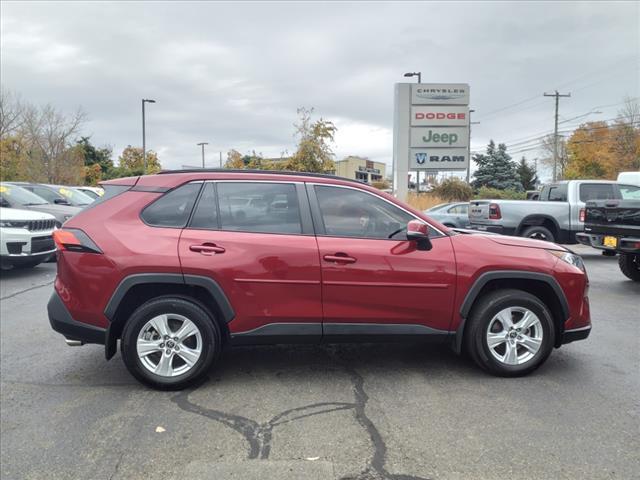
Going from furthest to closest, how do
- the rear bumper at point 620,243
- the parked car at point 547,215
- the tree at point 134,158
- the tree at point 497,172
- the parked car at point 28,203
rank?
the tree at point 134,158 → the tree at point 497,172 → the parked car at point 547,215 → the parked car at point 28,203 → the rear bumper at point 620,243

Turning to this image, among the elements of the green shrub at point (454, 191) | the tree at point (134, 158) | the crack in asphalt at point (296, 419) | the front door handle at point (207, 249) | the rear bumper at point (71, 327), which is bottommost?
the crack in asphalt at point (296, 419)

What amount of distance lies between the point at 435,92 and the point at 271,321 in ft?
67.3

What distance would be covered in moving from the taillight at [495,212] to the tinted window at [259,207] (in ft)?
28.7

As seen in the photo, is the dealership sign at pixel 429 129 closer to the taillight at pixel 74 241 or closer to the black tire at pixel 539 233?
the black tire at pixel 539 233

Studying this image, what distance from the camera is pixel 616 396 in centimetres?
385

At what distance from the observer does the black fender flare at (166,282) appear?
3832mm

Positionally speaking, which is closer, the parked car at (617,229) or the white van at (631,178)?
the parked car at (617,229)

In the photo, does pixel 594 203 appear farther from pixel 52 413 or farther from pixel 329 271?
pixel 52 413

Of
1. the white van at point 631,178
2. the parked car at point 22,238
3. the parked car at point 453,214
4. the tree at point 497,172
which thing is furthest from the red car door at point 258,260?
the tree at point 497,172

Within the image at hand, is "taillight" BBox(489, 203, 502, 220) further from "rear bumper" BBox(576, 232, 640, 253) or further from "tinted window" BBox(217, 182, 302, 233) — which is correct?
"tinted window" BBox(217, 182, 302, 233)

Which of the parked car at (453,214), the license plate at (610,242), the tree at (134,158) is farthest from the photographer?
the tree at (134,158)

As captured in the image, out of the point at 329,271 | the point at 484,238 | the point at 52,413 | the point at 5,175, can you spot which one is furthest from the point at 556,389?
the point at 5,175

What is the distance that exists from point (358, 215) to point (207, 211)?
A: 123cm

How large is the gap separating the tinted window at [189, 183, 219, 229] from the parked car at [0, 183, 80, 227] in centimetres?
866
